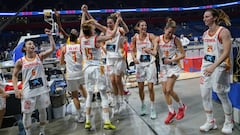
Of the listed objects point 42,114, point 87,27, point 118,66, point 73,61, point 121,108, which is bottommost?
point 121,108

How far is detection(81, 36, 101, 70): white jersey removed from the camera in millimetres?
3379

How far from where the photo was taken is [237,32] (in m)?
21.4

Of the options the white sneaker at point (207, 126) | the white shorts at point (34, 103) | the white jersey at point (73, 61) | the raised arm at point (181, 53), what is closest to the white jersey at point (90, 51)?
the white jersey at point (73, 61)

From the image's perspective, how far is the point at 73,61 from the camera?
387 cm

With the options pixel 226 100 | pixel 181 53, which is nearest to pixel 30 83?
pixel 181 53

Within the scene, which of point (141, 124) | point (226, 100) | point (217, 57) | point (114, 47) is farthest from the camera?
point (114, 47)

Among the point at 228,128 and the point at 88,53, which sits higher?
Answer: the point at 88,53

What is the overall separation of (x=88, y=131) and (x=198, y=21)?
24031 millimetres

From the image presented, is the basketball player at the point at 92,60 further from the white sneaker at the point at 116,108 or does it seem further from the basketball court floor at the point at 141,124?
the white sneaker at the point at 116,108

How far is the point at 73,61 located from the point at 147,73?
1.15m

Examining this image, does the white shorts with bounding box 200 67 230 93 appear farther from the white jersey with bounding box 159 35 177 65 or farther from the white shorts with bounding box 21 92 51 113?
the white shorts with bounding box 21 92 51 113

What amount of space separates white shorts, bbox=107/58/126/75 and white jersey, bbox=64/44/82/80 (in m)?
0.49

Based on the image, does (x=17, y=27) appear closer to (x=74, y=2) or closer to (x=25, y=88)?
(x=74, y=2)

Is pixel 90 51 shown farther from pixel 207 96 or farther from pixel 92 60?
pixel 207 96
